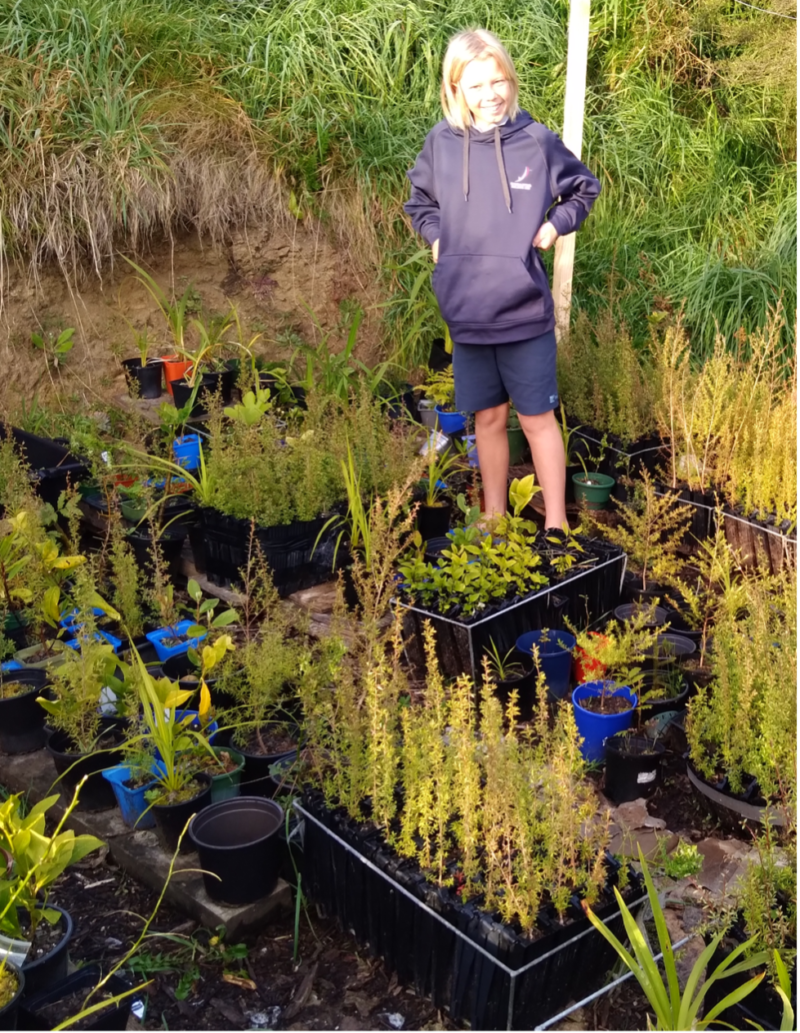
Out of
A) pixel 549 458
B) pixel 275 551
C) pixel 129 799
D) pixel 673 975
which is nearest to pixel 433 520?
pixel 549 458

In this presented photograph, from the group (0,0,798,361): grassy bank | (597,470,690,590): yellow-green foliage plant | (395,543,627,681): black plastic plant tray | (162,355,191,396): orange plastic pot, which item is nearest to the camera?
(395,543,627,681): black plastic plant tray

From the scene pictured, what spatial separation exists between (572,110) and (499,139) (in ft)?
4.88

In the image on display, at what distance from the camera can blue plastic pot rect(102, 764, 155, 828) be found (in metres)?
3.17

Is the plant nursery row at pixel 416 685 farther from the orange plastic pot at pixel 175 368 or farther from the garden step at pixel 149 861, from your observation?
the orange plastic pot at pixel 175 368

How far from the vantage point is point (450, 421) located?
596cm

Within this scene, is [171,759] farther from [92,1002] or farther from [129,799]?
[92,1002]

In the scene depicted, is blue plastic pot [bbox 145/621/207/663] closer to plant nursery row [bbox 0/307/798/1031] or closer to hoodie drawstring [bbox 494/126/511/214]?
plant nursery row [bbox 0/307/798/1031]

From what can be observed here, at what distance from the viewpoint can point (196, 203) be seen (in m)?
6.43

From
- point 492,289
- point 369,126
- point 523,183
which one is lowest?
point 492,289

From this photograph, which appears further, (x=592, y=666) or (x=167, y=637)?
(x=167, y=637)

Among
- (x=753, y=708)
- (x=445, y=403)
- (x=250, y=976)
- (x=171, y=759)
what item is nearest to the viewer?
(x=250, y=976)

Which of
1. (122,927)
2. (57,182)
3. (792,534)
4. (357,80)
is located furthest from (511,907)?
(357,80)

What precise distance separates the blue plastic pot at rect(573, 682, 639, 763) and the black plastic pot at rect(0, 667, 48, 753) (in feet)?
5.70

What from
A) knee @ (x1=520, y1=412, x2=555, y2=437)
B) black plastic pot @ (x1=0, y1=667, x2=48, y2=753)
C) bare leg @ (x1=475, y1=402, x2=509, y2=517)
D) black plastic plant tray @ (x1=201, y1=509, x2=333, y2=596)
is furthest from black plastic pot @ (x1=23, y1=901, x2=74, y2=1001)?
knee @ (x1=520, y1=412, x2=555, y2=437)
